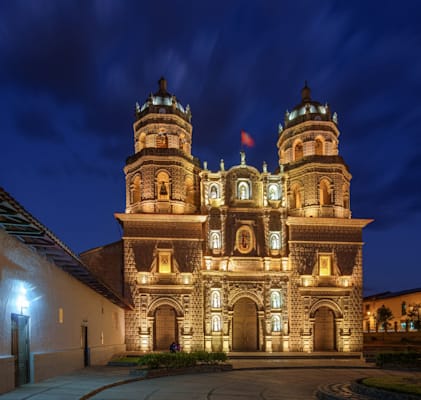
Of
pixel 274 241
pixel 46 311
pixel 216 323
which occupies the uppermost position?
pixel 274 241

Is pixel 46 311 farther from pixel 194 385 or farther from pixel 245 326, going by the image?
pixel 245 326

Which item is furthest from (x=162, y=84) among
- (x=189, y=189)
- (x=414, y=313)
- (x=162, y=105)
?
(x=414, y=313)

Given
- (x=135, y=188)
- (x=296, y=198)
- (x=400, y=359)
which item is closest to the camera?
(x=400, y=359)

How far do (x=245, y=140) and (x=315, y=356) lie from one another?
1466 cm

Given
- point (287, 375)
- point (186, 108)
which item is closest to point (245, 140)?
point (186, 108)

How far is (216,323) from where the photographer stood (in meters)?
34.2

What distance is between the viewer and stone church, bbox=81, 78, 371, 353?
111ft

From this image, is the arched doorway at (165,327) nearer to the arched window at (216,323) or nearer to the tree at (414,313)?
the arched window at (216,323)

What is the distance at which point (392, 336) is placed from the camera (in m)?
53.0

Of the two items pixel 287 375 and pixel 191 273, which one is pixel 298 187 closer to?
pixel 191 273

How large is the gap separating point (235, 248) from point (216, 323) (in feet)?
16.1

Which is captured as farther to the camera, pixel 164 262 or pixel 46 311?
pixel 164 262

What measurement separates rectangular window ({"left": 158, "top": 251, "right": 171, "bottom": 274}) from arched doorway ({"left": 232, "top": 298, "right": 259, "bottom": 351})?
16.8ft

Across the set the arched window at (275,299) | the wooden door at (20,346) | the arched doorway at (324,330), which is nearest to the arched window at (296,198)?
the arched window at (275,299)
